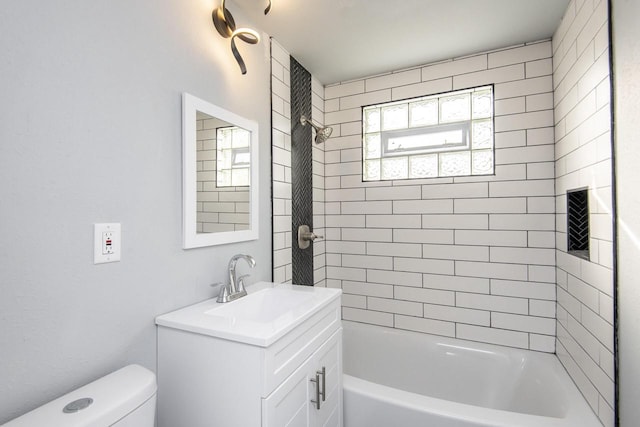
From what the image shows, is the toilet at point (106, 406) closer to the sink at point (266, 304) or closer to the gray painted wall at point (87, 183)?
the gray painted wall at point (87, 183)

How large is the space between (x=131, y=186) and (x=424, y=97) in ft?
6.58

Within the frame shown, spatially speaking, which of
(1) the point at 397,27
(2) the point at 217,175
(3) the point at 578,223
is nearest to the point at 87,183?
(2) the point at 217,175

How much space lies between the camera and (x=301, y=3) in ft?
5.15

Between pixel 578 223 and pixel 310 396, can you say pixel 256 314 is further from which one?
pixel 578 223

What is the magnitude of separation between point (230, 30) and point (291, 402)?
1.67 metres

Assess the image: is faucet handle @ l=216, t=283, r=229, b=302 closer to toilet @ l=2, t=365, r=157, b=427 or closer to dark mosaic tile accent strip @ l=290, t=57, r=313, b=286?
toilet @ l=2, t=365, r=157, b=427

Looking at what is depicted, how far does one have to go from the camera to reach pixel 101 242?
961 millimetres

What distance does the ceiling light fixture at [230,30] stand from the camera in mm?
1422

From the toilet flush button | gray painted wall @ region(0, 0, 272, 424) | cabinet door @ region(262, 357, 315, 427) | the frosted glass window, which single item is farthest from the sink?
the frosted glass window

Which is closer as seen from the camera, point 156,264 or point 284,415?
point 284,415

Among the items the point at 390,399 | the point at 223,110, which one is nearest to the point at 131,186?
the point at 223,110

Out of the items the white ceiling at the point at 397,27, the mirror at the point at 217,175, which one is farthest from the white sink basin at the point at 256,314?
the white ceiling at the point at 397,27

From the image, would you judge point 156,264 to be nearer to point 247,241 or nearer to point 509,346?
point 247,241

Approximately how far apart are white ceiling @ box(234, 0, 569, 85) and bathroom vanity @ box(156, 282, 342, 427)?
1.53m
